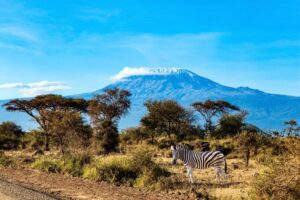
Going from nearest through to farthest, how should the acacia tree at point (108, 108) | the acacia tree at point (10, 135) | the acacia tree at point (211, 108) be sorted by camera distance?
the acacia tree at point (108, 108) < the acacia tree at point (10, 135) < the acacia tree at point (211, 108)

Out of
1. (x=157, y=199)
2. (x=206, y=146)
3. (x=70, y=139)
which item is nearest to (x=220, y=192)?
(x=157, y=199)

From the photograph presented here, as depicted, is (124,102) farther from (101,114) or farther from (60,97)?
(60,97)

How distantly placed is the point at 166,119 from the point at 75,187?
39.3 meters

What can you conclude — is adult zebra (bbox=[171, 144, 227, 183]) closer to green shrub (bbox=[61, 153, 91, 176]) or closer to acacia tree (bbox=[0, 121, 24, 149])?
green shrub (bbox=[61, 153, 91, 176])

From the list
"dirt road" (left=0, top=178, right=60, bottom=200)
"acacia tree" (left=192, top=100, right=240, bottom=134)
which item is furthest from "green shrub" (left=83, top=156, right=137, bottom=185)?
"acacia tree" (left=192, top=100, right=240, bottom=134)

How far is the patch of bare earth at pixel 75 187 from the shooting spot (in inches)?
622

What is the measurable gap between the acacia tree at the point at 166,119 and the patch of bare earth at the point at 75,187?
34363 mm

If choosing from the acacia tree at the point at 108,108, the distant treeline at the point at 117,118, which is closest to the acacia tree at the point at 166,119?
the distant treeline at the point at 117,118

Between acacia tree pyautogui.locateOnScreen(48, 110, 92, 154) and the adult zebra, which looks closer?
the adult zebra

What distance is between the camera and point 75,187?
17750mm

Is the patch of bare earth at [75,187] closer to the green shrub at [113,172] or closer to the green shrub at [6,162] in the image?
the green shrub at [113,172]

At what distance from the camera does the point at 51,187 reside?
17.8 m

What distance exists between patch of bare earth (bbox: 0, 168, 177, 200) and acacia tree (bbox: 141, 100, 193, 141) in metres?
34.4

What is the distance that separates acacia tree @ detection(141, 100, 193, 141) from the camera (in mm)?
56281
